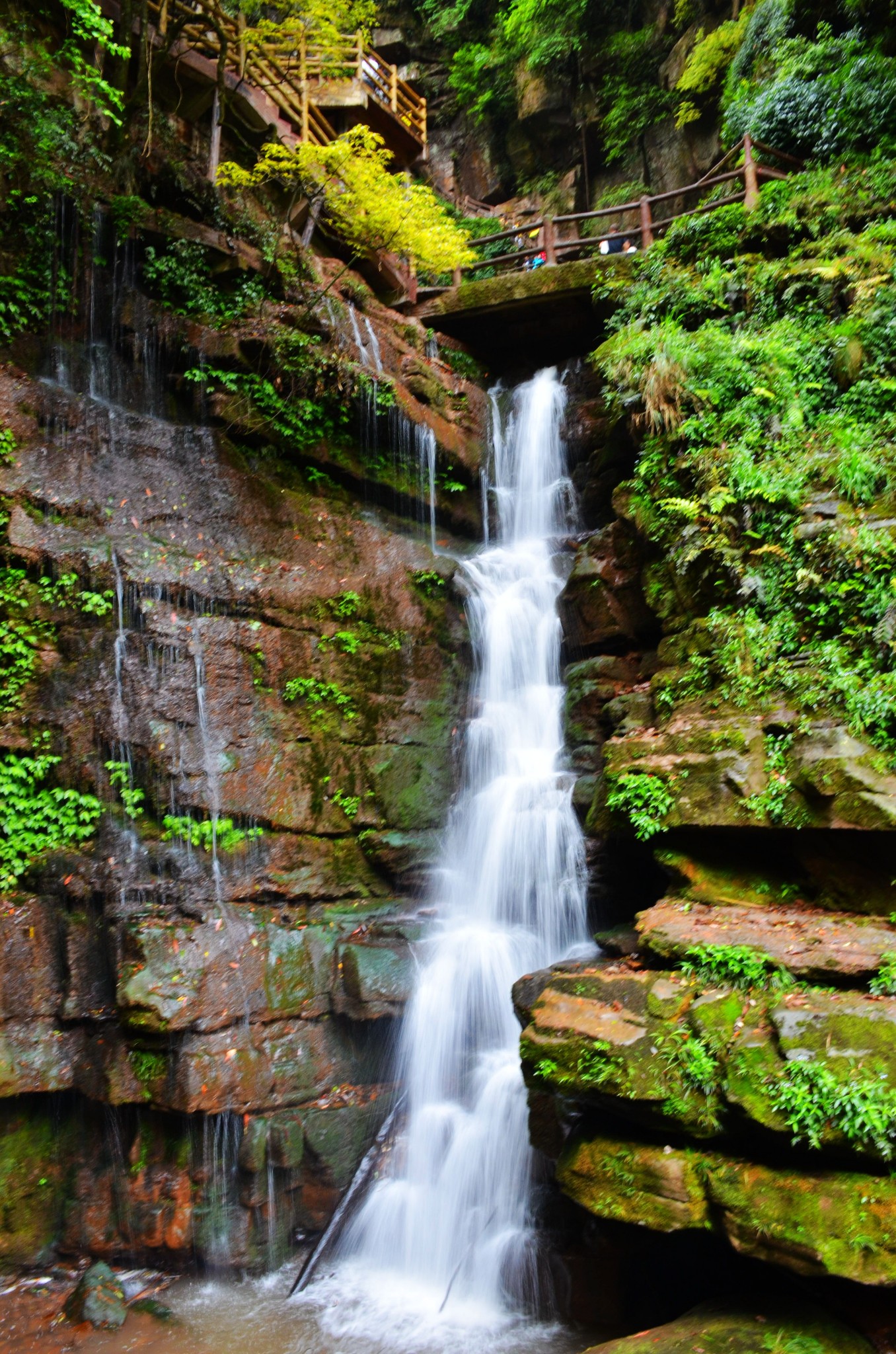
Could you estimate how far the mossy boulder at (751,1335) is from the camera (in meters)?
4.79

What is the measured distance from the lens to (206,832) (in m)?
8.64

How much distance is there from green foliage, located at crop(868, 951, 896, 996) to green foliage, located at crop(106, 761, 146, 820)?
261 inches

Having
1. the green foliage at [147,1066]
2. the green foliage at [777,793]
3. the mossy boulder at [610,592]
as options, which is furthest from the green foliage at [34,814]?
the green foliage at [777,793]

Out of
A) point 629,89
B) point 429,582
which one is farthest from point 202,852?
point 629,89

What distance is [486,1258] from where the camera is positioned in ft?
23.2

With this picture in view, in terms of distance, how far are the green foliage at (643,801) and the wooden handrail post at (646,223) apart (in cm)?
1146

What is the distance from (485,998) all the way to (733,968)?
3.51m

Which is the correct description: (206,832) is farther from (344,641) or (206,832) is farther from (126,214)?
(126,214)

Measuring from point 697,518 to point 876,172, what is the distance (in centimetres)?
743

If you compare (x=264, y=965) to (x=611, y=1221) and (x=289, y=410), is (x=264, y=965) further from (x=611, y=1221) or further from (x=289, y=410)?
(x=289, y=410)

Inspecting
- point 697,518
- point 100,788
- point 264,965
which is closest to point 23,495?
point 100,788

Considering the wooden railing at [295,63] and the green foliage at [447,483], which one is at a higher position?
the wooden railing at [295,63]

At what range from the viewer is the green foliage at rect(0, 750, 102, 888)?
8.10 metres

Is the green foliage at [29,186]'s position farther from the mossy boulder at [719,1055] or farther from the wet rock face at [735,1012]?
the mossy boulder at [719,1055]
